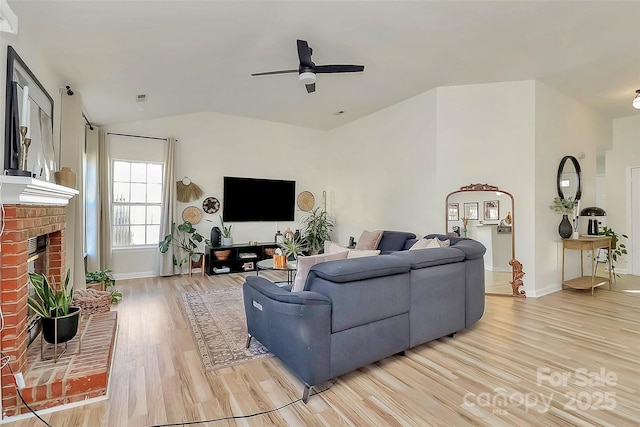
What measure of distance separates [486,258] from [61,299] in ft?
16.2

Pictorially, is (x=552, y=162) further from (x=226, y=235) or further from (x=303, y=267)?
(x=226, y=235)

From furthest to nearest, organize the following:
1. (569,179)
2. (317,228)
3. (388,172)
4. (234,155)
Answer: (317,228) < (234,155) < (388,172) < (569,179)

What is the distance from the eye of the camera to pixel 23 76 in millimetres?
2359

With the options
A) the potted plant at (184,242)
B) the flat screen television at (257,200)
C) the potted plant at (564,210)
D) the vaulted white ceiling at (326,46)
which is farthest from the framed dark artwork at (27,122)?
the potted plant at (564,210)

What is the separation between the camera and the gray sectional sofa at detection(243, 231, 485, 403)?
2.11 m

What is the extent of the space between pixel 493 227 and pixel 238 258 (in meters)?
4.40

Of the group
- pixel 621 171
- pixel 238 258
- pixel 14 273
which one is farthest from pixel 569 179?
pixel 14 273

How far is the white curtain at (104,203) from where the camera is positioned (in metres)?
5.20

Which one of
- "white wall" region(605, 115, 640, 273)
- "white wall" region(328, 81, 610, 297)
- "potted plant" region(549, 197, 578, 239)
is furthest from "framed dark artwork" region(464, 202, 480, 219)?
"white wall" region(605, 115, 640, 273)

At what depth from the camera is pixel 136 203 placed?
5.77 metres

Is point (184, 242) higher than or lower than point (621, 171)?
lower

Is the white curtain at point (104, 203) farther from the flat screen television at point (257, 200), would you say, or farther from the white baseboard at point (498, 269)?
the white baseboard at point (498, 269)

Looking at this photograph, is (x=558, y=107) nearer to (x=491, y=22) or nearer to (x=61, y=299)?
(x=491, y=22)

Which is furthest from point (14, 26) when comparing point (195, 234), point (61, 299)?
point (195, 234)
